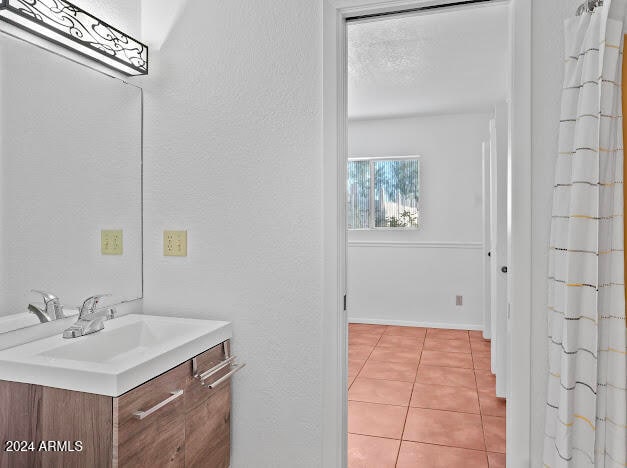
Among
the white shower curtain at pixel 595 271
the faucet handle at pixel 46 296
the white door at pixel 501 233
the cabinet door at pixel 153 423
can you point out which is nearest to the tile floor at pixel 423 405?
the white door at pixel 501 233

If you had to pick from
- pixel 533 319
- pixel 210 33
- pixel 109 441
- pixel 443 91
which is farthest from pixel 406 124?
pixel 109 441

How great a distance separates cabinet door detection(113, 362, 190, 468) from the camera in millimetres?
1166

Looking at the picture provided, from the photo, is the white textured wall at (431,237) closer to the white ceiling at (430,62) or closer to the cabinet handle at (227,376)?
the white ceiling at (430,62)

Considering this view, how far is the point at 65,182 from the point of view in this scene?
5.24ft

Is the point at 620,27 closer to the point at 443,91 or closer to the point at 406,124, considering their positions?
the point at 443,91

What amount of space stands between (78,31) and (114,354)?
1213 millimetres

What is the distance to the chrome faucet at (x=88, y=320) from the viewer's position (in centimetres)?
147

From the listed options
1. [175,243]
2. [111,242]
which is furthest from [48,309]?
[175,243]

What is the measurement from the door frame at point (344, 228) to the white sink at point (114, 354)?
0.47 meters

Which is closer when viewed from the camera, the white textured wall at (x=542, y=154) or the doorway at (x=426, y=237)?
the white textured wall at (x=542, y=154)

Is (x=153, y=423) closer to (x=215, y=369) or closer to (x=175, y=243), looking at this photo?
(x=215, y=369)

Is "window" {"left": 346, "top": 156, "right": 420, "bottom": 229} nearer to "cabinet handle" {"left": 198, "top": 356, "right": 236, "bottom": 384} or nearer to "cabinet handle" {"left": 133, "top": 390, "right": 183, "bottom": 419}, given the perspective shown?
"cabinet handle" {"left": 198, "top": 356, "right": 236, "bottom": 384}

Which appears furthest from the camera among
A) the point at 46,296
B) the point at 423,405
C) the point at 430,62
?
the point at 430,62

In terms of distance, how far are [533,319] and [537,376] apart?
0.65 ft
